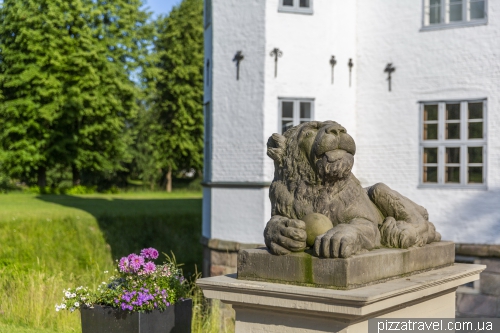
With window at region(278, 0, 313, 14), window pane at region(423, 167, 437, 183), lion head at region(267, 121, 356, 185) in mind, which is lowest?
window pane at region(423, 167, 437, 183)

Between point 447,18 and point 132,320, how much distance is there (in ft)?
33.8

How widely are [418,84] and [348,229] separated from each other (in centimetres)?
1055

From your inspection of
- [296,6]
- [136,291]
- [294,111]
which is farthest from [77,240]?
[136,291]

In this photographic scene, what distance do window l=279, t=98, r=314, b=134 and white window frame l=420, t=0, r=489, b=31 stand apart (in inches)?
107

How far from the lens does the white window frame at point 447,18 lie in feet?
46.0

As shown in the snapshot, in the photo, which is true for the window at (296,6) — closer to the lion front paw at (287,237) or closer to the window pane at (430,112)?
the window pane at (430,112)

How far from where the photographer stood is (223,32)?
49.8ft

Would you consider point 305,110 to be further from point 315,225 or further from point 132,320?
point 315,225

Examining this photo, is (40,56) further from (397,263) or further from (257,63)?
(397,263)

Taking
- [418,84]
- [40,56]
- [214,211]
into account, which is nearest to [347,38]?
[418,84]

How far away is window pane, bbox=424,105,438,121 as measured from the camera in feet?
47.4

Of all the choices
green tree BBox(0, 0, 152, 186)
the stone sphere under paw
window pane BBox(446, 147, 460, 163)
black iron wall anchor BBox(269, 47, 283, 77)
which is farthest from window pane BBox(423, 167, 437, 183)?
green tree BBox(0, 0, 152, 186)

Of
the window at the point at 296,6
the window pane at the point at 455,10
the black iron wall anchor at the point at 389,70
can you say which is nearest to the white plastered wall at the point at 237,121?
the window at the point at 296,6

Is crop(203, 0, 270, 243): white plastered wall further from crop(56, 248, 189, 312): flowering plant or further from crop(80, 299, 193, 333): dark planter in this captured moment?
crop(80, 299, 193, 333): dark planter
